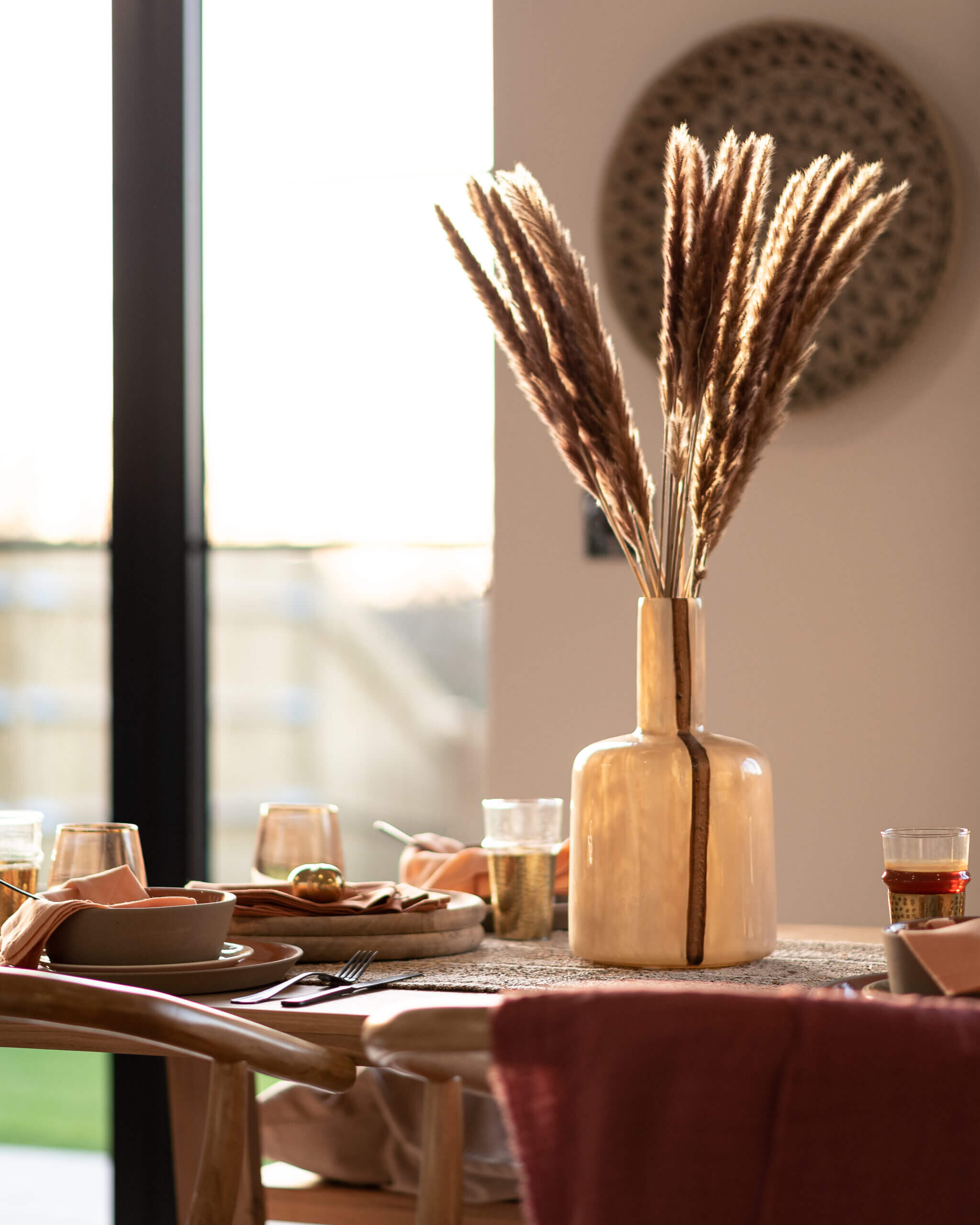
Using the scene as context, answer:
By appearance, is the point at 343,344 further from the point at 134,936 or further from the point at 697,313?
the point at 134,936

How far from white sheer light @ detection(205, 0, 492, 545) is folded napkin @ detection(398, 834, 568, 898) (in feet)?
6.16

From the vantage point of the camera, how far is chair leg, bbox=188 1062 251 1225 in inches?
31.9

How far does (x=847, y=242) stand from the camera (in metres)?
1.14

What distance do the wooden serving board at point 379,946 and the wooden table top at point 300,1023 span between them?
0.51 feet

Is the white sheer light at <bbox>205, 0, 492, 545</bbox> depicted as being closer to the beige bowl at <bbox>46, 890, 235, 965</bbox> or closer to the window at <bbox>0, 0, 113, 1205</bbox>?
the window at <bbox>0, 0, 113, 1205</bbox>

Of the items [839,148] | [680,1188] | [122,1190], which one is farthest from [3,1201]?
[680,1188]

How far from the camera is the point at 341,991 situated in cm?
104

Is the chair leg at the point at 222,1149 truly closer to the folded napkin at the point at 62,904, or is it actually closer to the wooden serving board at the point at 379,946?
the folded napkin at the point at 62,904

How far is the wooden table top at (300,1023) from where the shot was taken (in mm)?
954

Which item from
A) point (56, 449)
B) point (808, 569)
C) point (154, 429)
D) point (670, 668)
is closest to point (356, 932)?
point (670, 668)

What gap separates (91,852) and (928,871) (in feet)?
2.33

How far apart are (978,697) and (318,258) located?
2.18m

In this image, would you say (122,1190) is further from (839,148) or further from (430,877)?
(839,148)

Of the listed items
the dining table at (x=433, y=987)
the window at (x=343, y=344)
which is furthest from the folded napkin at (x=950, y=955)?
the window at (x=343, y=344)
